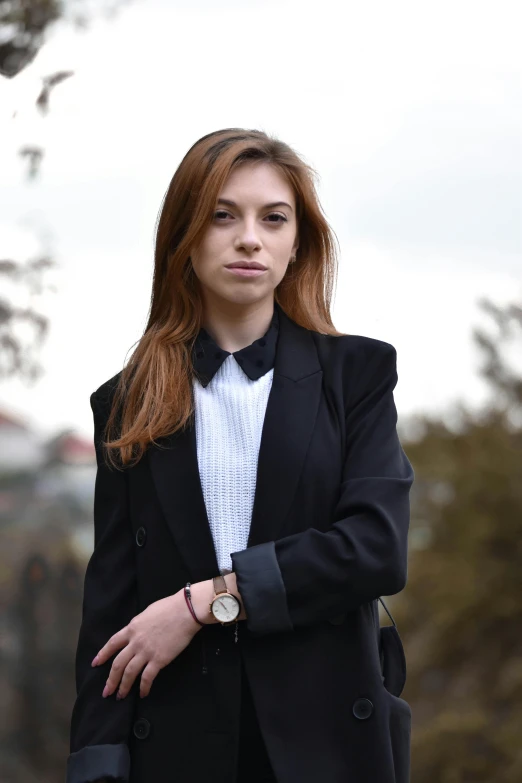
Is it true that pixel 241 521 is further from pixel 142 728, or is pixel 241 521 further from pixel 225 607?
pixel 142 728

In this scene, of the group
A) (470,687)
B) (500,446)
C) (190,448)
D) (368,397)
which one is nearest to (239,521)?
(190,448)

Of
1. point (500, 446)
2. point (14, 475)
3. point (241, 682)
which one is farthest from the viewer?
point (500, 446)

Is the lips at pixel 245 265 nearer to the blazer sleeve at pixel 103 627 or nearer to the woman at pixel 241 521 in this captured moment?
the woman at pixel 241 521

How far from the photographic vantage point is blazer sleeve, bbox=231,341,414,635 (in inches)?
72.6

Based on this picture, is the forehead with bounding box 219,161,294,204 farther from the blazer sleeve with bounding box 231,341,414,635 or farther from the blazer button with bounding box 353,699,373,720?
the blazer button with bounding box 353,699,373,720

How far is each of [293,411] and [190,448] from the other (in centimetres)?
19

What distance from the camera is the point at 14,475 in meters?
3.65

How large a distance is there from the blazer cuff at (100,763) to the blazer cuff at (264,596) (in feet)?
1.07

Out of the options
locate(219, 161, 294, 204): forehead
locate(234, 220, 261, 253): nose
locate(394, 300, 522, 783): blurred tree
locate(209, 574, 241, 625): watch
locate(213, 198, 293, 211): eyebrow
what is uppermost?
locate(219, 161, 294, 204): forehead

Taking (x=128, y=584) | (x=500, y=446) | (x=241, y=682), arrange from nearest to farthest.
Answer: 1. (x=241, y=682)
2. (x=128, y=584)
3. (x=500, y=446)

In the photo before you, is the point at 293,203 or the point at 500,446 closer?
the point at 293,203

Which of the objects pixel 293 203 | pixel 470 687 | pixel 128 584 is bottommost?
pixel 470 687

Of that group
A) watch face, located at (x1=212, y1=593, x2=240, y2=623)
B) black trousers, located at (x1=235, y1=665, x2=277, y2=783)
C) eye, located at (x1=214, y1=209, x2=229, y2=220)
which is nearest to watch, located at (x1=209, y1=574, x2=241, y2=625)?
watch face, located at (x1=212, y1=593, x2=240, y2=623)

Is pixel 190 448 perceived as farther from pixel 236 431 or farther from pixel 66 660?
pixel 66 660
